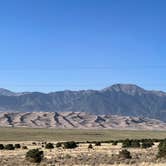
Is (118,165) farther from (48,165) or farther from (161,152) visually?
(161,152)

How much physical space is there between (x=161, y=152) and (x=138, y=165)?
7.52 metres

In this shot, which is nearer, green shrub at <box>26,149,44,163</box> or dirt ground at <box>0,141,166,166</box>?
dirt ground at <box>0,141,166,166</box>

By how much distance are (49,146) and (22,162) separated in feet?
90.5

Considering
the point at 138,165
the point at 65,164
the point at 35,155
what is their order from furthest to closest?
1. the point at 35,155
2. the point at 65,164
3. the point at 138,165

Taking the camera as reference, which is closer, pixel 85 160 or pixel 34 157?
pixel 34 157

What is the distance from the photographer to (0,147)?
70.2 meters

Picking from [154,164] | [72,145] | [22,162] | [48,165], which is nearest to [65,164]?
[48,165]

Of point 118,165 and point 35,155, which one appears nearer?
point 118,165

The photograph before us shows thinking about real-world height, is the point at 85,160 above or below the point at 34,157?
below

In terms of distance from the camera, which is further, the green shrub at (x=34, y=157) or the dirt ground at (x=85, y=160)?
the green shrub at (x=34, y=157)

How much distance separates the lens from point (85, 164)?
3738 centimetres

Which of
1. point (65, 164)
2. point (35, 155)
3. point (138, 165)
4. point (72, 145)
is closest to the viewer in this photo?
point (138, 165)

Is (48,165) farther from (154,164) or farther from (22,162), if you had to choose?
(154,164)

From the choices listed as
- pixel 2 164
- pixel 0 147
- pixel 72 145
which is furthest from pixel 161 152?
pixel 0 147
